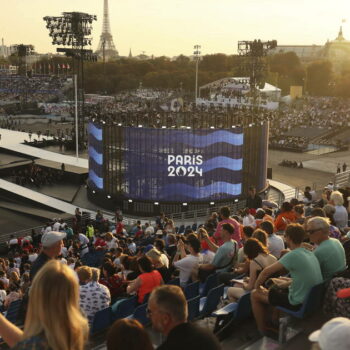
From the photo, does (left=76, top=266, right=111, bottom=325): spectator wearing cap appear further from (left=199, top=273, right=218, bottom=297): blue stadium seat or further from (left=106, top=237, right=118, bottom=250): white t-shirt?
(left=106, top=237, right=118, bottom=250): white t-shirt

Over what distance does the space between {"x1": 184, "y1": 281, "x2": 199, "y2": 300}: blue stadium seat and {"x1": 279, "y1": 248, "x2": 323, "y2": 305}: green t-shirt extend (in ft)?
5.54

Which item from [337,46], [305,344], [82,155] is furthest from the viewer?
[337,46]

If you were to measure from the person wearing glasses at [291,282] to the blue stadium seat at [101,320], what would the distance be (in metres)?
1.82

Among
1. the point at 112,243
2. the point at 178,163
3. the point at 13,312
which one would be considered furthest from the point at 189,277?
the point at 178,163

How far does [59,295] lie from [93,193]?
1000 inches

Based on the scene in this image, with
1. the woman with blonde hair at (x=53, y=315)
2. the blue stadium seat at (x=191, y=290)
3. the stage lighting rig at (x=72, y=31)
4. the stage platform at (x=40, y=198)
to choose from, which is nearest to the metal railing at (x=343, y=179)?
the stage platform at (x=40, y=198)

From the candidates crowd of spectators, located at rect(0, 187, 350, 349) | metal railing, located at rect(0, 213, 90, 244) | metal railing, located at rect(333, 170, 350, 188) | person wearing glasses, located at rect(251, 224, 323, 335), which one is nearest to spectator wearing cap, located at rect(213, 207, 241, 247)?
crowd of spectators, located at rect(0, 187, 350, 349)

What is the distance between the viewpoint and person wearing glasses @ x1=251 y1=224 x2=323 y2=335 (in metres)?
5.82

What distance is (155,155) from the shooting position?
1010 inches

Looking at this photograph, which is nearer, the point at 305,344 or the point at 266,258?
the point at 305,344

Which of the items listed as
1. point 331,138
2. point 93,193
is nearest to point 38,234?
point 93,193

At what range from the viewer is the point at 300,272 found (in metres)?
5.86

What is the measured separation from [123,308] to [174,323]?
3.53 meters

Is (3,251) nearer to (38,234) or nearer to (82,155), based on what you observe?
(38,234)
